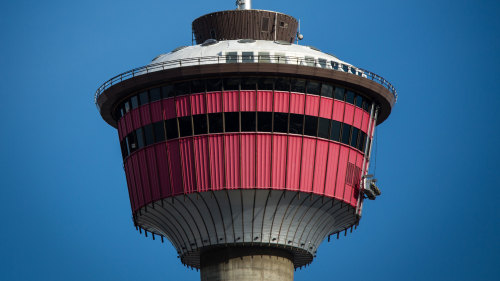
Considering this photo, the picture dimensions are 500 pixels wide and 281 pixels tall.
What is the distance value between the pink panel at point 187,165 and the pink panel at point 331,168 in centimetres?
888

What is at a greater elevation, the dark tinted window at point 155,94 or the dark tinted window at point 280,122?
the dark tinted window at point 155,94

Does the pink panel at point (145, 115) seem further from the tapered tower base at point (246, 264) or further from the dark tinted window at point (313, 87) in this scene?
the dark tinted window at point (313, 87)

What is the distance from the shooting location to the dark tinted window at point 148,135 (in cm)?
9156

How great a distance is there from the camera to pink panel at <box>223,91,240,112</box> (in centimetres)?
8925

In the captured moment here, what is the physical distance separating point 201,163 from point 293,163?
19.7 ft

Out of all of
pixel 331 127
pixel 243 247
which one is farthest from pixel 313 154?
pixel 243 247

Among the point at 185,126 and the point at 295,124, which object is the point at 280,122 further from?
the point at 185,126

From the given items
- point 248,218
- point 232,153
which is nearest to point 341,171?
point 248,218

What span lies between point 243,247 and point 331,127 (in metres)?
9.87

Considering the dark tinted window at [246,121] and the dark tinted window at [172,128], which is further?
the dark tinted window at [172,128]

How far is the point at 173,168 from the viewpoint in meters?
90.4

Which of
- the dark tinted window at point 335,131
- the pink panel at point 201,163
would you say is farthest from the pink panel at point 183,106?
the dark tinted window at point 335,131

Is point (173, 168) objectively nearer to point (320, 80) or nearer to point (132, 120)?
point (132, 120)

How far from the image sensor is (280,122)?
89.4 metres
